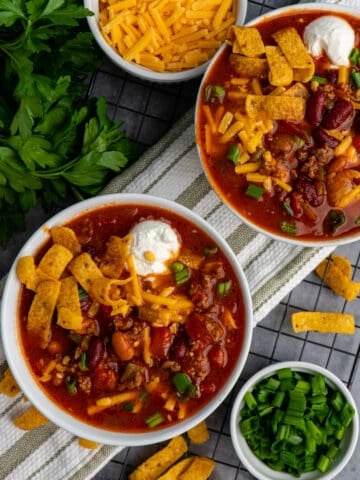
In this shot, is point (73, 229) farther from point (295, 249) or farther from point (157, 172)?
point (295, 249)

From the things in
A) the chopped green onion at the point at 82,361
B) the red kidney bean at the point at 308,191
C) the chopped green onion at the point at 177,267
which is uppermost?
the red kidney bean at the point at 308,191

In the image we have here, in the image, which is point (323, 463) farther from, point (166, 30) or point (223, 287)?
point (166, 30)

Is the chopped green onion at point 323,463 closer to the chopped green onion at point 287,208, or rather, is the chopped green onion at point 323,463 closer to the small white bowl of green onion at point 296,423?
the small white bowl of green onion at point 296,423

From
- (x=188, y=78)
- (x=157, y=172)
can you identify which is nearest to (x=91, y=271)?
(x=157, y=172)

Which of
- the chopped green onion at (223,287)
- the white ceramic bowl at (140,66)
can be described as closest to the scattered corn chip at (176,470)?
the chopped green onion at (223,287)

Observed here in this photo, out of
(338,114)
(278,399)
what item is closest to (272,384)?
(278,399)

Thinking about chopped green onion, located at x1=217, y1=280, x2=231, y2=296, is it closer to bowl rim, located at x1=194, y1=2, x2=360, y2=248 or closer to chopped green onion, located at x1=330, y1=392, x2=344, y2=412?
bowl rim, located at x1=194, y1=2, x2=360, y2=248
